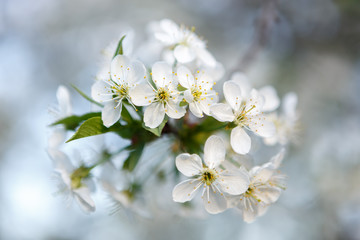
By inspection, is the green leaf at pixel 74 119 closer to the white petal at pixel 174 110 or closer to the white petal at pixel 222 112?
the white petal at pixel 174 110

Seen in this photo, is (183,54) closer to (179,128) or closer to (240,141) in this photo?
(179,128)

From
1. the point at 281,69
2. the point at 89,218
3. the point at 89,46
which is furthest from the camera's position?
the point at 89,46

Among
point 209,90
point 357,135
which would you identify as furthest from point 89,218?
point 209,90

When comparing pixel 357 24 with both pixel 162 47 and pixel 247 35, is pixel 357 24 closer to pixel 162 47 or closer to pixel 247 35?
pixel 247 35

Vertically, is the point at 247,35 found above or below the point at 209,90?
above

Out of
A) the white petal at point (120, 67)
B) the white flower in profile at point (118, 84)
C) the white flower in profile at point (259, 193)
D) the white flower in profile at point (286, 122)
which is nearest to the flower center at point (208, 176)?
the white flower in profile at point (259, 193)

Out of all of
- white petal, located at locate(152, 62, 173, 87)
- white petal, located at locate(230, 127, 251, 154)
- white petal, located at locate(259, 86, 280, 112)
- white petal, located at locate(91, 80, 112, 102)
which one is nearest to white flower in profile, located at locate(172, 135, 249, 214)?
white petal, located at locate(230, 127, 251, 154)

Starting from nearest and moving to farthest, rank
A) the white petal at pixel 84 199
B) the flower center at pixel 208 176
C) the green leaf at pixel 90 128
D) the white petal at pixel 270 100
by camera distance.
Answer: the green leaf at pixel 90 128 → the flower center at pixel 208 176 → the white petal at pixel 84 199 → the white petal at pixel 270 100
